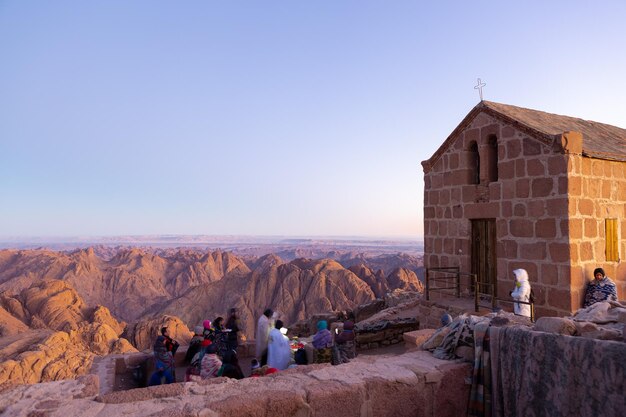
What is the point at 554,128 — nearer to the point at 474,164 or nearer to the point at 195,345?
the point at 474,164

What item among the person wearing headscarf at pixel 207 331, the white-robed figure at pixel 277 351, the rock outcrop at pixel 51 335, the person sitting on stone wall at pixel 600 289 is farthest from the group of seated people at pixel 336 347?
the rock outcrop at pixel 51 335

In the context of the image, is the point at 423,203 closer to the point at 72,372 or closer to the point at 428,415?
the point at 428,415

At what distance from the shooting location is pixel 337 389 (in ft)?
13.1

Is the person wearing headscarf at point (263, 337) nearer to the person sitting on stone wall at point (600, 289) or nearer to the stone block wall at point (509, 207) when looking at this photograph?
the stone block wall at point (509, 207)

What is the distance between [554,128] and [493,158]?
1632 mm

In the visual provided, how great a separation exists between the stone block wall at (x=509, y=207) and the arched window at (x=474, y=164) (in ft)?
0.24

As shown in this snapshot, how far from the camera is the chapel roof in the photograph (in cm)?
1015

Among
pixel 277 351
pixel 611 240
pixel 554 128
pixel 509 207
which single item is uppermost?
pixel 554 128

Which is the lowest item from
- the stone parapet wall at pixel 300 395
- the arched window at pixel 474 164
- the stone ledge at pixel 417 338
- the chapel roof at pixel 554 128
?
the stone ledge at pixel 417 338

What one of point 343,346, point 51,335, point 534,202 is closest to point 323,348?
point 343,346

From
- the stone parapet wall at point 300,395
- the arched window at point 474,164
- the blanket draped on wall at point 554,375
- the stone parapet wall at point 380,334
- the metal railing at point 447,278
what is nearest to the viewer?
the blanket draped on wall at point 554,375

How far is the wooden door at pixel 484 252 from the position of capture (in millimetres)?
11680

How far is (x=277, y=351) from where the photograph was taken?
328 inches

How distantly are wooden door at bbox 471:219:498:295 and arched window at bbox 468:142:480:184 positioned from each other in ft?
3.98
